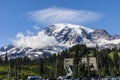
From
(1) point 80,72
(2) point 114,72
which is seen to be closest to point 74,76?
(1) point 80,72

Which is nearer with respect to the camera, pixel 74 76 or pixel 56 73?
pixel 74 76

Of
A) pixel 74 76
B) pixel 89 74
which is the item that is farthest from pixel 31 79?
pixel 89 74

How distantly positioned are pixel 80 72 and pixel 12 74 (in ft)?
137

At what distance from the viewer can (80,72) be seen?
192 meters

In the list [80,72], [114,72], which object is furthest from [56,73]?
[114,72]

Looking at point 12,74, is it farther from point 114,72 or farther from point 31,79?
point 114,72

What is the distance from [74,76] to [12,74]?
39948 mm

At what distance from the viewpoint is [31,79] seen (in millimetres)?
154125

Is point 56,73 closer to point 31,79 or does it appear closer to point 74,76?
point 74,76

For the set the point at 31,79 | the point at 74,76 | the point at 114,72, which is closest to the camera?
the point at 31,79

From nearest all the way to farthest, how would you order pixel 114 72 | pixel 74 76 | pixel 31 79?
pixel 31 79 → pixel 74 76 → pixel 114 72

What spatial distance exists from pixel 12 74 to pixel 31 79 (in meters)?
48.3

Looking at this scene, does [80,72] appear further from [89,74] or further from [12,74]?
[12,74]

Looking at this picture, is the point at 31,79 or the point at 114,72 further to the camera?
the point at 114,72
